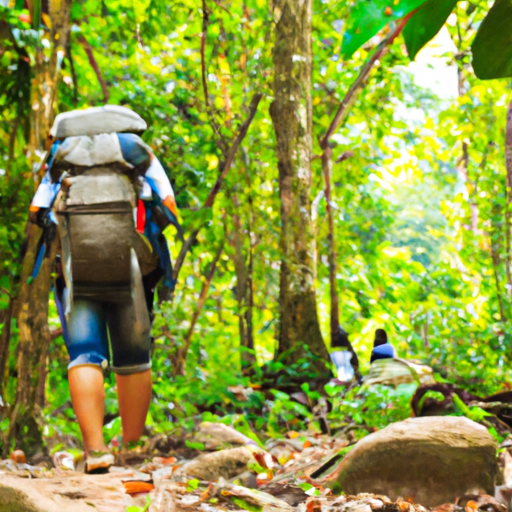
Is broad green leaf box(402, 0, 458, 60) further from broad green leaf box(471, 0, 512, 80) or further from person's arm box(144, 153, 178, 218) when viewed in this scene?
person's arm box(144, 153, 178, 218)

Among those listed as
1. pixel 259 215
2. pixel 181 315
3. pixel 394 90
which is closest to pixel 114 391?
pixel 181 315

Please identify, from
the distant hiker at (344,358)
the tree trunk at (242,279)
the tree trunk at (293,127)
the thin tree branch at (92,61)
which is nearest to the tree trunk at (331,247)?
the distant hiker at (344,358)

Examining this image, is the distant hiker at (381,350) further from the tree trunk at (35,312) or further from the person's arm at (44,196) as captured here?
the person's arm at (44,196)

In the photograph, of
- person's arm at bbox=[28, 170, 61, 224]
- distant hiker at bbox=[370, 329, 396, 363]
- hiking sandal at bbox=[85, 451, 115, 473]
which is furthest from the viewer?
distant hiker at bbox=[370, 329, 396, 363]

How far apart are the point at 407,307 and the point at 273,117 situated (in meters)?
2.09

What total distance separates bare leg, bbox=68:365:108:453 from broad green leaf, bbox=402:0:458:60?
227cm

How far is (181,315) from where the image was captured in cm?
419

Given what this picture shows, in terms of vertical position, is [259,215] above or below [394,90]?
below

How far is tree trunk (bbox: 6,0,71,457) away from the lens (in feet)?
9.31

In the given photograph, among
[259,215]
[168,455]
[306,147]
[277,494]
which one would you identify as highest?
[306,147]

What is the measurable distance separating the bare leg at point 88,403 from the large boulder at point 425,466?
1.13 metres

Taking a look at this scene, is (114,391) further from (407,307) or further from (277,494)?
(407,307)

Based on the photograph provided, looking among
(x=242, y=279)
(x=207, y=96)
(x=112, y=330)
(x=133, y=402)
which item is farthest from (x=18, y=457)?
(x=242, y=279)

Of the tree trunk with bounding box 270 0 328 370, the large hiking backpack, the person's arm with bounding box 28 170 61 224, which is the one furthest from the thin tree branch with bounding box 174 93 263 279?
the person's arm with bounding box 28 170 61 224
